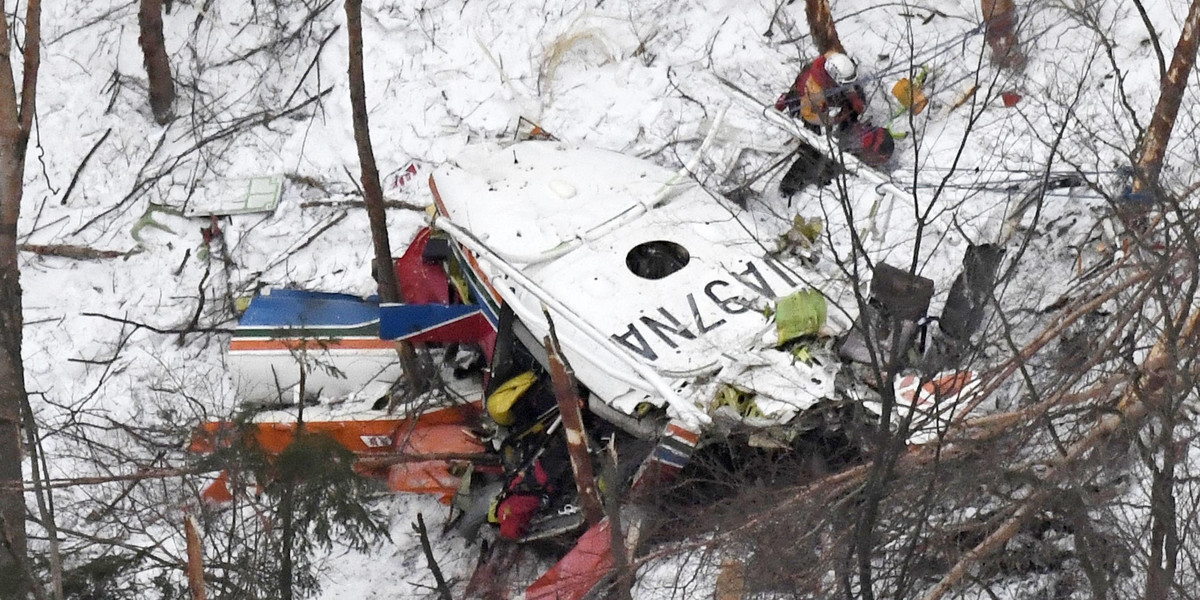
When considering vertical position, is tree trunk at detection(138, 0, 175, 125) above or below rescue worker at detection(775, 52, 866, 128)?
above

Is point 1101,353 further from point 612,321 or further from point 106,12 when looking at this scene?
point 106,12

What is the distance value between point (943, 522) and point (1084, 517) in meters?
0.73

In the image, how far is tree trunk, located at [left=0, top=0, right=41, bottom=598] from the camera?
753 cm

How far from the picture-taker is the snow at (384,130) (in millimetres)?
9320

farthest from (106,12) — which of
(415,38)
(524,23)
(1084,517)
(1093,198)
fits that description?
(1084,517)

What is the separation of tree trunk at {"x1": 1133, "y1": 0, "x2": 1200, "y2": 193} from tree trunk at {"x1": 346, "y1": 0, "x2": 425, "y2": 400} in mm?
4704

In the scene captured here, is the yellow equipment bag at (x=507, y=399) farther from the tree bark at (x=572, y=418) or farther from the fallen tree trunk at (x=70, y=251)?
the fallen tree trunk at (x=70, y=251)

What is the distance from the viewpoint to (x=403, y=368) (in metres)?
8.98

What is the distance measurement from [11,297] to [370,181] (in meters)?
2.34

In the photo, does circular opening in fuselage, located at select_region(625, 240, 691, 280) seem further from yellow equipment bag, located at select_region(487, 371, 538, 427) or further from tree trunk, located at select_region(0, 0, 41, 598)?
tree trunk, located at select_region(0, 0, 41, 598)

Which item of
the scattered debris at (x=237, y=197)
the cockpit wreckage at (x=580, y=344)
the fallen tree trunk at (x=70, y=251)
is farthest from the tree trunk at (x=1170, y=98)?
the fallen tree trunk at (x=70, y=251)

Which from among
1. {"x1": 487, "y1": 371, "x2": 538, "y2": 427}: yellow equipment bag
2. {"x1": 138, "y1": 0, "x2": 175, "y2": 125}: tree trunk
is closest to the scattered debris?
{"x1": 138, "y1": 0, "x2": 175, "y2": 125}: tree trunk

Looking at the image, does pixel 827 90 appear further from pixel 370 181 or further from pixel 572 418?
pixel 572 418

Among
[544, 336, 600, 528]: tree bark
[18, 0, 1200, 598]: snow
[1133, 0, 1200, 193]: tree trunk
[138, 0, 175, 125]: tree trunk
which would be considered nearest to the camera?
[544, 336, 600, 528]: tree bark
